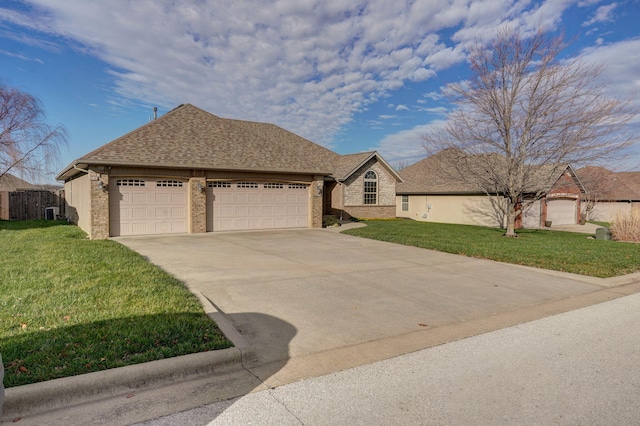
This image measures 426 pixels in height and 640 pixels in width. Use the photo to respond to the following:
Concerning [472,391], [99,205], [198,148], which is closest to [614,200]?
[198,148]

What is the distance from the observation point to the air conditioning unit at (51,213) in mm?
Answer: 24938

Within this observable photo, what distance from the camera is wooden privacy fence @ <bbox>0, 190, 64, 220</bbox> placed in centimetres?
2356

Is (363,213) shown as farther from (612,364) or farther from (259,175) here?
(612,364)

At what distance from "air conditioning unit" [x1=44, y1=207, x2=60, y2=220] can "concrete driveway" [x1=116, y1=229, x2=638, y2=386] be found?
56.0 ft

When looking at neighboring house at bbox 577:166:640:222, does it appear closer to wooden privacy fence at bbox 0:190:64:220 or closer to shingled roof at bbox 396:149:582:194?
shingled roof at bbox 396:149:582:194

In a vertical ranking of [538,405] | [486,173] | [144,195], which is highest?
[486,173]

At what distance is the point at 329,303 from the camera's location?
6.63 m

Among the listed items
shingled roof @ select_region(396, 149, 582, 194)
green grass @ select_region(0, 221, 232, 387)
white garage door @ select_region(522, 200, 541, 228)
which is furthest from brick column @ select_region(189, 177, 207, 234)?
white garage door @ select_region(522, 200, 541, 228)

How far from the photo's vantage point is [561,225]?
90.1 ft

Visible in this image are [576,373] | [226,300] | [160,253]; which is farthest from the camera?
[160,253]

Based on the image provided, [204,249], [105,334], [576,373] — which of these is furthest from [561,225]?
[105,334]

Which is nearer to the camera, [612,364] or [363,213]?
[612,364]

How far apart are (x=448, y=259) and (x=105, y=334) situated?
30.9 ft

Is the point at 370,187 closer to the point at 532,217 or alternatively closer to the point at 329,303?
the point at 532,217
